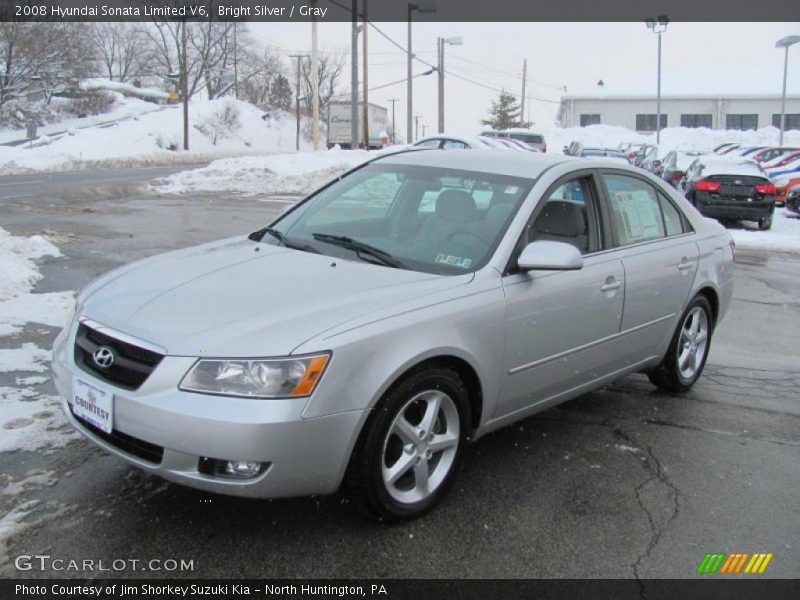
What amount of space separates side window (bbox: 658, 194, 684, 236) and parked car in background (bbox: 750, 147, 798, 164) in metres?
24.1

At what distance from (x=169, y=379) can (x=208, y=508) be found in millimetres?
822

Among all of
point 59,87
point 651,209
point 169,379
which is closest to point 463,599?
point 169,379

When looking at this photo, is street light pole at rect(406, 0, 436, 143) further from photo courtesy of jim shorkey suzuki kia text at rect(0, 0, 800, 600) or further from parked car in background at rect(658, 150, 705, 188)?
photo courtesy of jim shorkey suzuki kia text at rect(0, 0, 800, 600)

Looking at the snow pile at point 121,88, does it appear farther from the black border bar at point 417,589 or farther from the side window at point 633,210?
the black border bar at point 417,589

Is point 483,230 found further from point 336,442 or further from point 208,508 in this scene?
point 208,508

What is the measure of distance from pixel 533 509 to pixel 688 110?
65125mm

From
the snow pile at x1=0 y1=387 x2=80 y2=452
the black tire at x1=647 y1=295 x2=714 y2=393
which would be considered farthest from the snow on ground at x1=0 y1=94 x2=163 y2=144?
the black tire at x1=647 y1=295 x2=714 y2=393

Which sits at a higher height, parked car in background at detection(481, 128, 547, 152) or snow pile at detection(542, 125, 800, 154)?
snow pile at detection(542, 125, 800, 154)

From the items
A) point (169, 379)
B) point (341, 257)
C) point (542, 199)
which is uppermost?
point (542, 199)

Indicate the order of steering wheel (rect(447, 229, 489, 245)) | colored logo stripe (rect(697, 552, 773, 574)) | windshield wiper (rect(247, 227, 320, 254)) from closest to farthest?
1. colored logo stripe (rect(697, 552, 773, 574))
2. steering wheel (rect(447, 229, 489, 245))
3. windshield wiper (rect(247, 227, 320, 254))

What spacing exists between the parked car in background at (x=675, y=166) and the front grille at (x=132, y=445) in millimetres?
22635

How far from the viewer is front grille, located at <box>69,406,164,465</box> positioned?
302cm

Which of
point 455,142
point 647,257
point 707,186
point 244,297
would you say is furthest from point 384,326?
point 455,142

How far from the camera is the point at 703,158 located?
20.2 m
